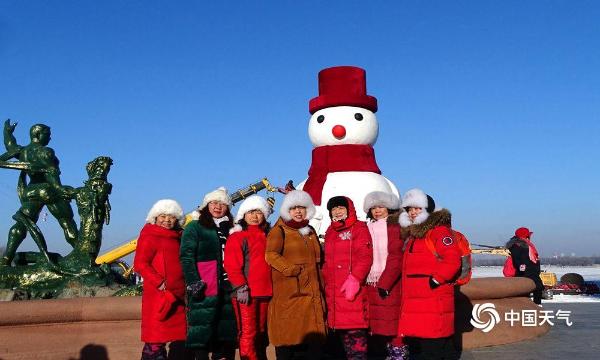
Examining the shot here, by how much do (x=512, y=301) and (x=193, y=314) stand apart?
160 inches

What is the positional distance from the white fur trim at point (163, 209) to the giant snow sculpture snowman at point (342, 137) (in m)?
5.52

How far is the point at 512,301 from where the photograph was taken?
7004 mm

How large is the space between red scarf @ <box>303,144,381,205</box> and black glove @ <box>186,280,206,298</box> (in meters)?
6.10

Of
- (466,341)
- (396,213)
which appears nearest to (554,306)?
(466,341)

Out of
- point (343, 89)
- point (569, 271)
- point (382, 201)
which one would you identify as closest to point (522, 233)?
point (343, 89)

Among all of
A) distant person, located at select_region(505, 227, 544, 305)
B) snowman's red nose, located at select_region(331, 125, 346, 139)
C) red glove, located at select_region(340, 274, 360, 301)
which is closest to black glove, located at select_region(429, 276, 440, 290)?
red glove, located at select_region(340, 274, 360, 301)

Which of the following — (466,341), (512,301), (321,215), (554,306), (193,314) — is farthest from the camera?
(554,306)

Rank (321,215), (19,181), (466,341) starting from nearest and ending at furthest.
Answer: (466,341) → (19,181) → (321,215)

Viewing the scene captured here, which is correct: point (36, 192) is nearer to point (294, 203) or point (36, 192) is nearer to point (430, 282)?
point (294, 203)

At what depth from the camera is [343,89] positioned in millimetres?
11156

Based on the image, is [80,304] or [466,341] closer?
[80,304]

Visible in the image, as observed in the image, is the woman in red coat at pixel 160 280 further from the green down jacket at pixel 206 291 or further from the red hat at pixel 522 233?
the red hat at pixel 522 233

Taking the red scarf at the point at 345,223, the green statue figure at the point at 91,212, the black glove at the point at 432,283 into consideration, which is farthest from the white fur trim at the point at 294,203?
the green statue figure at the point at 91,212

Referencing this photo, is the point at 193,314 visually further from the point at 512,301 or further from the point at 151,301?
the point at 512,301
